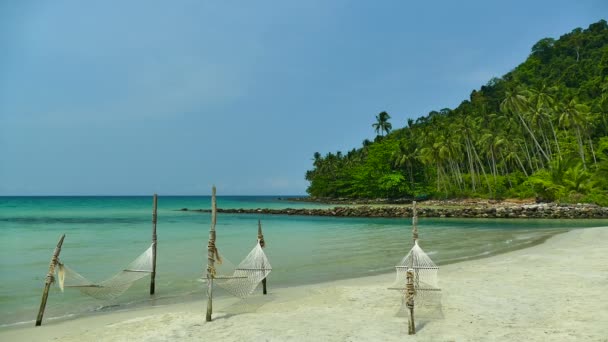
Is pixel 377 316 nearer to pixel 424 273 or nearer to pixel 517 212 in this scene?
pixel 424 273

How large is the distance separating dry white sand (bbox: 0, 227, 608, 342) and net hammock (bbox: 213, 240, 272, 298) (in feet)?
1.26

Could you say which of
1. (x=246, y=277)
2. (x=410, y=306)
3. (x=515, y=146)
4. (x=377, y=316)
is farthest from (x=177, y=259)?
(x=515, y=146)

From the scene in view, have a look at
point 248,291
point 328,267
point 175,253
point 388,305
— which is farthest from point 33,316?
point 175,253

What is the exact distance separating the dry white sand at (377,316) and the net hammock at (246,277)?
38 centimetres

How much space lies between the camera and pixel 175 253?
Answer: 19.5 m

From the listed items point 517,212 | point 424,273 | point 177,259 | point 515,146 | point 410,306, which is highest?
point 515,146

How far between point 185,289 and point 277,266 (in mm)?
4417

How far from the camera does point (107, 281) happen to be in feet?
31.5

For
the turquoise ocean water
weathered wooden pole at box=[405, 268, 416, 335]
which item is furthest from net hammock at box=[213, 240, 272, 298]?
weathered wooden pole at box=[405, 268, 416, 335]

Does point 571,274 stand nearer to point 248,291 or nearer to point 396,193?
point 248,291

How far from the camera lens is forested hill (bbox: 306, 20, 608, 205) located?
49625mm

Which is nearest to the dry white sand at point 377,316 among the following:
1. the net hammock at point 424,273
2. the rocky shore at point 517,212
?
the net hammock at point 424,273

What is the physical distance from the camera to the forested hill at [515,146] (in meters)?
49.6

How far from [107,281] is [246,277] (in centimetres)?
301
